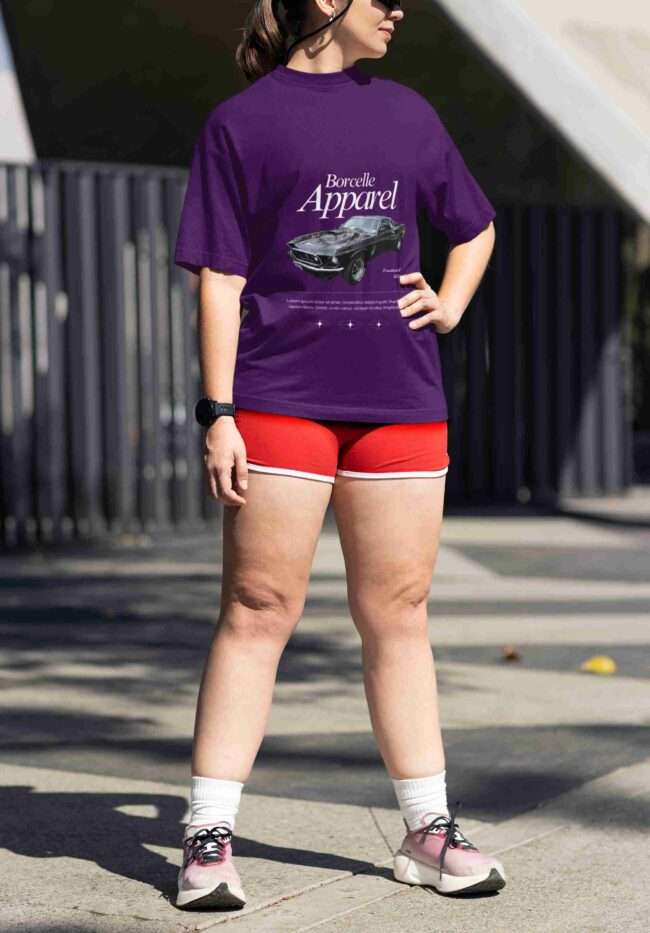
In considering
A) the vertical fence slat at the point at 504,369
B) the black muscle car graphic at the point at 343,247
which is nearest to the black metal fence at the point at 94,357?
the vertical fence slat at the point at 504,369

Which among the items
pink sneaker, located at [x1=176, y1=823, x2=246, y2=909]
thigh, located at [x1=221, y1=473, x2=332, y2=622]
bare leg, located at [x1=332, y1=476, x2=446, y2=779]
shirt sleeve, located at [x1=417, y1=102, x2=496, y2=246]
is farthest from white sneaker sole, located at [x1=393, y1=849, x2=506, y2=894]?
shirt sleeve, located at [x1=417, y1=102, x2=496, y2=246]

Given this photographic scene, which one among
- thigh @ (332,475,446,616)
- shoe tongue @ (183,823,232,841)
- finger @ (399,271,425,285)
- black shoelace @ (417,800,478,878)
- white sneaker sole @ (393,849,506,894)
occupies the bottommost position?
white sneaker sole @ (393,849,506,894)

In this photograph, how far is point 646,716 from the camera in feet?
19.4

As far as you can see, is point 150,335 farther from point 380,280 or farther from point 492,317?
point 380,280

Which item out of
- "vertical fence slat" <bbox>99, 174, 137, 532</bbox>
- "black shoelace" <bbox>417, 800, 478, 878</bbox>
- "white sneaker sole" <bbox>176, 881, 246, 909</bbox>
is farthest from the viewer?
"vertical fence slat" <bbox>99, 174, 137, 532</bbox>

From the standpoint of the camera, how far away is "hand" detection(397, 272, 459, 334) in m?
3.66

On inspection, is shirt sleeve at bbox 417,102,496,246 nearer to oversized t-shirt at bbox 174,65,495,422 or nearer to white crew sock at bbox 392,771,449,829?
oversized t-shirt at bbox 174,65,495,422

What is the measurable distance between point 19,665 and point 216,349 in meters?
3.74

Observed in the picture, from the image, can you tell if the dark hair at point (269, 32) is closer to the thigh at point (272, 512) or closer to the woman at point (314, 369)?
the woman at point (314, 369)

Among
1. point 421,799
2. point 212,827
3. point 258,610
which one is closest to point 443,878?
point 421,799

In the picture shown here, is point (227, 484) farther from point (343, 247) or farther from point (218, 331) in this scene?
point (343, 247)

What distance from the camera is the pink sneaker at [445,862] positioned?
3.72 meters

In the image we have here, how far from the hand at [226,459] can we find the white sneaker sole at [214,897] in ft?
2.47

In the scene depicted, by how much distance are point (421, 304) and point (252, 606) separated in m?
0.69
